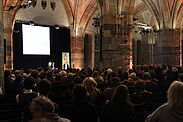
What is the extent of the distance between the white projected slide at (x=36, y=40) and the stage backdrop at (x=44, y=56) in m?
0.36

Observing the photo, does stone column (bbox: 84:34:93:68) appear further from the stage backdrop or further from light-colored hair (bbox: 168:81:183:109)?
light-colored hair (bbox: 168:81:183:109)

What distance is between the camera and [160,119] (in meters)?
2.72

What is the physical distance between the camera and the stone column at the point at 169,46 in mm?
19875

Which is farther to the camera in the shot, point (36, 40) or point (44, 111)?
point (36, 40)

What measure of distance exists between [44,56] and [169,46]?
35.3 ft

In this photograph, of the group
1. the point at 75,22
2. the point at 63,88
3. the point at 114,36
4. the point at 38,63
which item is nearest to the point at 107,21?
the point at 114,36

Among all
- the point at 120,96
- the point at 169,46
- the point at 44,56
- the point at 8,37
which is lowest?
the point at 120,96

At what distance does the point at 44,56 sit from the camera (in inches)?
943

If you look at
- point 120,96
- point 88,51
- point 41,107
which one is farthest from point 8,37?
point 41,107

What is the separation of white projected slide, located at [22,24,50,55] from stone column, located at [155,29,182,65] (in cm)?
985

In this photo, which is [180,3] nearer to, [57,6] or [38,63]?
[57,6]

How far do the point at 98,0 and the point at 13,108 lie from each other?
1041cm

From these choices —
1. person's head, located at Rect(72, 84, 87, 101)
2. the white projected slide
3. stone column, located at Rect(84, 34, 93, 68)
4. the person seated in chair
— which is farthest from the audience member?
stone column, located at Rect(84, 34, 93, 68)

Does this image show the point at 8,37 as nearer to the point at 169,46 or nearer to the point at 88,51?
the point at 88,51
